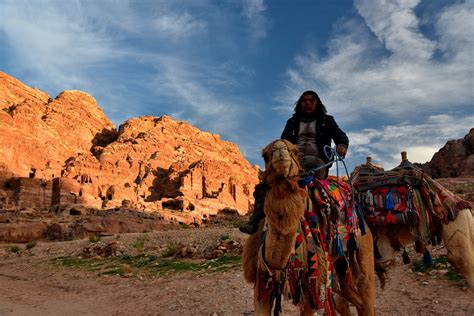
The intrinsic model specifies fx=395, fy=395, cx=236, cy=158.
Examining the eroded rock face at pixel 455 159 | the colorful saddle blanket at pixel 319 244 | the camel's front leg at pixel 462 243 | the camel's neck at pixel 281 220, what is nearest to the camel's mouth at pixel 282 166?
the camel's neck at pixel 281 220

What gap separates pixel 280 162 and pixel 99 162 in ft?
254

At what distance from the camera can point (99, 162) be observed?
75750 millimetres

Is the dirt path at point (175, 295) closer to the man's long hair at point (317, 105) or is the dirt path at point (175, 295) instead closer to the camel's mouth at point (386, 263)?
the camel's mouth at point (386, 263)

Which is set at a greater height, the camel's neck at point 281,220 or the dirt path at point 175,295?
the camel's neck at point 281,220

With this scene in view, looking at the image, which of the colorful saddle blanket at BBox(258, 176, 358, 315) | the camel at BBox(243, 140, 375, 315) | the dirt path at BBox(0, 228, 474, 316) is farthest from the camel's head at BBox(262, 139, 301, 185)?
the dirt path at BBox(0, 228, 474, 316)

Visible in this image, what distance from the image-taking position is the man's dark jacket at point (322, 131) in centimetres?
470

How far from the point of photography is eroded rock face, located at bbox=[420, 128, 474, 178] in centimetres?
4459

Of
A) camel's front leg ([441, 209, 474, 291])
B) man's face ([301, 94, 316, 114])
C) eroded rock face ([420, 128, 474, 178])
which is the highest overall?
eroded rock face ([420, 128, 474, 178])

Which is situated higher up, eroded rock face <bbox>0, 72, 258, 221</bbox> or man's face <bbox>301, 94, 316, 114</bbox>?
eroded rock face <bbox>0, 72, 258, 221</bbox>

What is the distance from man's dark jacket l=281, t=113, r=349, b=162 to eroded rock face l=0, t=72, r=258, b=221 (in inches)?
2076

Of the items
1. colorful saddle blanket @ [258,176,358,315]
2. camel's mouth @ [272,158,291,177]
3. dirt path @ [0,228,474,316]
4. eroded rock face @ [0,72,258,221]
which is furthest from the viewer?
eroded rock face @ [0,72,258,221]

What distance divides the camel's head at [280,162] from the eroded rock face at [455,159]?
46.1m

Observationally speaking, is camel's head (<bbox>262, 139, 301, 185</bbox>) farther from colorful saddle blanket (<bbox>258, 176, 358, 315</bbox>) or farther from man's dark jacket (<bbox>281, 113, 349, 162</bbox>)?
man's dark jacket (<bbox>281, 113, 349, 162</bbox>)

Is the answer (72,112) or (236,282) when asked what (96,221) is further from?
(72,112)
